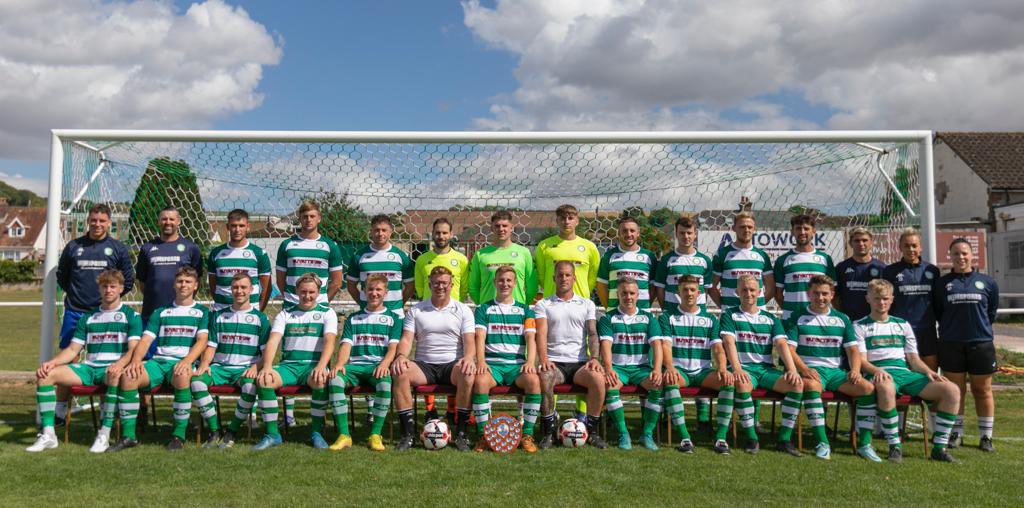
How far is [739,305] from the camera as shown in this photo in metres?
5.58

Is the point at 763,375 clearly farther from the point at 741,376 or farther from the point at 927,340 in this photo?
the point at 927,340

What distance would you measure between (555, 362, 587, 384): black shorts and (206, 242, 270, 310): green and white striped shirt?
256 cm

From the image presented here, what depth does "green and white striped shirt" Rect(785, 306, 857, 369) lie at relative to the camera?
17.0ft

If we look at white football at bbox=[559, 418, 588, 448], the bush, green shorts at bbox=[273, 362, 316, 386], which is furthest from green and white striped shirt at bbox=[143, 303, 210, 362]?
the bush

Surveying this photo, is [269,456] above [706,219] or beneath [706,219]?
beneath

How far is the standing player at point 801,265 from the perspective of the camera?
18.6ft

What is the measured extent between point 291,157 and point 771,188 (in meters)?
4.82

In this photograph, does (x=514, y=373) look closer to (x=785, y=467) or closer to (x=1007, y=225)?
(x=785, y=467)

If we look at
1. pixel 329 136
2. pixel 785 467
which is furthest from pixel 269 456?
pixel 785 467

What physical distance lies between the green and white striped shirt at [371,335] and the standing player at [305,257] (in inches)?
22.2

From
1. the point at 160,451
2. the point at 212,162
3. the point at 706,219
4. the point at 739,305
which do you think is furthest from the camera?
the point at 706,219

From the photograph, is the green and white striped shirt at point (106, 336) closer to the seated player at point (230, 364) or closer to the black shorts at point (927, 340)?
the seated player at point (230, 364)

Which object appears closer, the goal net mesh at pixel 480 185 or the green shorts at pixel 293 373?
the green shorts at pixel 293 373

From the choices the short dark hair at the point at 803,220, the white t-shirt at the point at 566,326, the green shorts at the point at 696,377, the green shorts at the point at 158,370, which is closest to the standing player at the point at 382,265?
the white t-shirt at the point at 566,326
